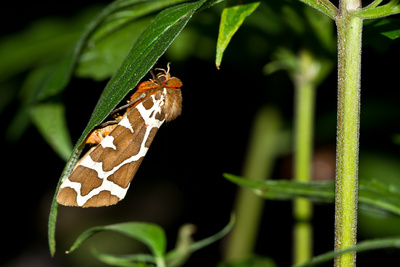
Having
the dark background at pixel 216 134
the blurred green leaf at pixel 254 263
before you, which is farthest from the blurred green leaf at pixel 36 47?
the blurred green leaf at pixel 254 263

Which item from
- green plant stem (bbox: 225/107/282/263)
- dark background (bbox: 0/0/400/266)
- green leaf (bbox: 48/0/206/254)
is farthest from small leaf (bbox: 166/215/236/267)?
green plant stem (bbox: 225/107/282/263)

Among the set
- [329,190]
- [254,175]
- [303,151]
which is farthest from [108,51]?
[254,175]

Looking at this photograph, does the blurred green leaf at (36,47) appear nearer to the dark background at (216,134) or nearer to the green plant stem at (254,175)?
the dark background at (216,134)

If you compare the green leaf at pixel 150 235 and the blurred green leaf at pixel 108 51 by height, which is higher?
the blurred green leaf at pixel 108 51

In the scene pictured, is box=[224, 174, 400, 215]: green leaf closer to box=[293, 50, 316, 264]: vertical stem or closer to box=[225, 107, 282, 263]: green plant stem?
box=[293, 50, 316, 264]: vertical stem

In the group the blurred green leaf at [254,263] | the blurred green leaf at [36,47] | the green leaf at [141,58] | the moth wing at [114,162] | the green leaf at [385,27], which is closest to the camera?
the green leaf at [141,58]

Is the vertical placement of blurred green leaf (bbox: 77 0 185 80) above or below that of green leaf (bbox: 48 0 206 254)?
above

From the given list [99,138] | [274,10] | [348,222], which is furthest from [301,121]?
[348,222]
